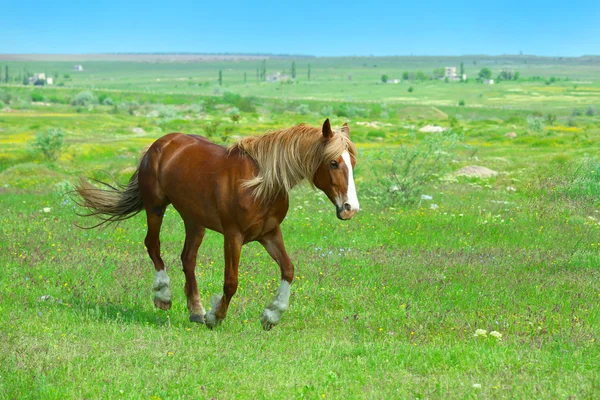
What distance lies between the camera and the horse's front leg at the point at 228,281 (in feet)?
29.4

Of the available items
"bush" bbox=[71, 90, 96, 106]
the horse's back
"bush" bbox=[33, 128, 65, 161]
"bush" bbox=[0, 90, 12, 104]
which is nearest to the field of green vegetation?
the horse's back

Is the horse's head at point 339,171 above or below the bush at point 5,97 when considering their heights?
above

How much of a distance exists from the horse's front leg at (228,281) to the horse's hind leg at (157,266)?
0.81 m

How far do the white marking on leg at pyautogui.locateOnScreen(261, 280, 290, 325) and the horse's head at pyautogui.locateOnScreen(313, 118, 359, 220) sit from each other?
1312 millimetres

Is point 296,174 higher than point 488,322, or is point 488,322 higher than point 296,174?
point 296,174

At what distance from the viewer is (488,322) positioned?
361 inches

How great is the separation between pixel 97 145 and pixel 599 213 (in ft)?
107

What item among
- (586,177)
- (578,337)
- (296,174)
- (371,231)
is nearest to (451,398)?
(578,337)

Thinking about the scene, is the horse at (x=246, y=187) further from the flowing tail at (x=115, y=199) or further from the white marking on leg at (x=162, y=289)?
the flowing tail at (x=115, y=199)

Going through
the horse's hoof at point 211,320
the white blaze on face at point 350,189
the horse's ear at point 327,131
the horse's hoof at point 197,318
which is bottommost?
the horse's hoof at point 197,318

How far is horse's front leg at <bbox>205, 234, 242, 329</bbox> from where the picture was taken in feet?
29.4

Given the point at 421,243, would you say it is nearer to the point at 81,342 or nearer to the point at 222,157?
the point at 222,157

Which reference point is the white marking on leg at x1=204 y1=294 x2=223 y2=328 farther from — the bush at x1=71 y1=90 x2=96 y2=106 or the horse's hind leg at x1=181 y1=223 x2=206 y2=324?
the bush at x1=71 y1=90 x2=96 y2=106

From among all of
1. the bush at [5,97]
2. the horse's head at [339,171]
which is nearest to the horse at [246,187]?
the horse's head at [339,171]
